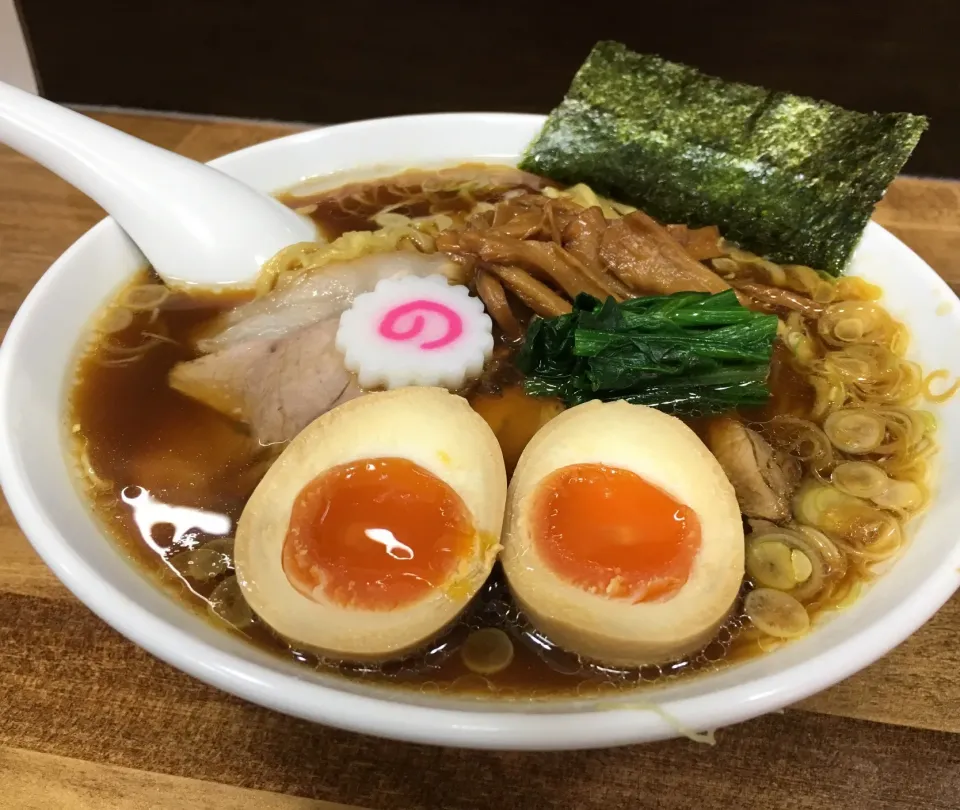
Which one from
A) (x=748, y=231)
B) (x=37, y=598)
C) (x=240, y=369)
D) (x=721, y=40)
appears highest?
(x=721, y=40)

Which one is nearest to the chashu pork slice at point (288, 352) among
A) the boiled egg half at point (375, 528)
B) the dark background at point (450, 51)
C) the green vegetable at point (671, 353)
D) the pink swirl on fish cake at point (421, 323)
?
the pink swirl on fish cake at point (421, 323)

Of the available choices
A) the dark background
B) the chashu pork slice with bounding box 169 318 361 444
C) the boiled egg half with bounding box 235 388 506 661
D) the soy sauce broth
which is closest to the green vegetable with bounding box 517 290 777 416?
the soy sauce broth

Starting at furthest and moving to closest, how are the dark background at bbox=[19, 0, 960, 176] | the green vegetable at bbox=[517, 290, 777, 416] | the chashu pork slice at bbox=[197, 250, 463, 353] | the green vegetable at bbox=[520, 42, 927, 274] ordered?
the dark background at bbox=[19, 0, 960, 176] → the green vegetable at bbox=[520, 42, 927, 274] → the chashu pork slice at bbox=[197, 250, 463, 353] → the green vegetable at bbox=[517, 290, 777, 416]

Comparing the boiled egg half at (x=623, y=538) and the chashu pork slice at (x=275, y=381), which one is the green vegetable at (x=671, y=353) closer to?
the boiled egg half at (x=623, y=538)

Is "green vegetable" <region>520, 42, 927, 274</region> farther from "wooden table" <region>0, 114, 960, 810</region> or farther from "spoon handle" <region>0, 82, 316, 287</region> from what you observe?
"wooden table" <region>0, 114, 960, 810</region>

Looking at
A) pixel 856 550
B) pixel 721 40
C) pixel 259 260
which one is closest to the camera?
pixel 856 550

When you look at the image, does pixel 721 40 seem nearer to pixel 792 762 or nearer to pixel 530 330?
pixel 530 330

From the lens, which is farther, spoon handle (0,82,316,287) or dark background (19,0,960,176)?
dark background (19,0,960,176)

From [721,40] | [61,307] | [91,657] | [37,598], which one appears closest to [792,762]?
[91,657]
